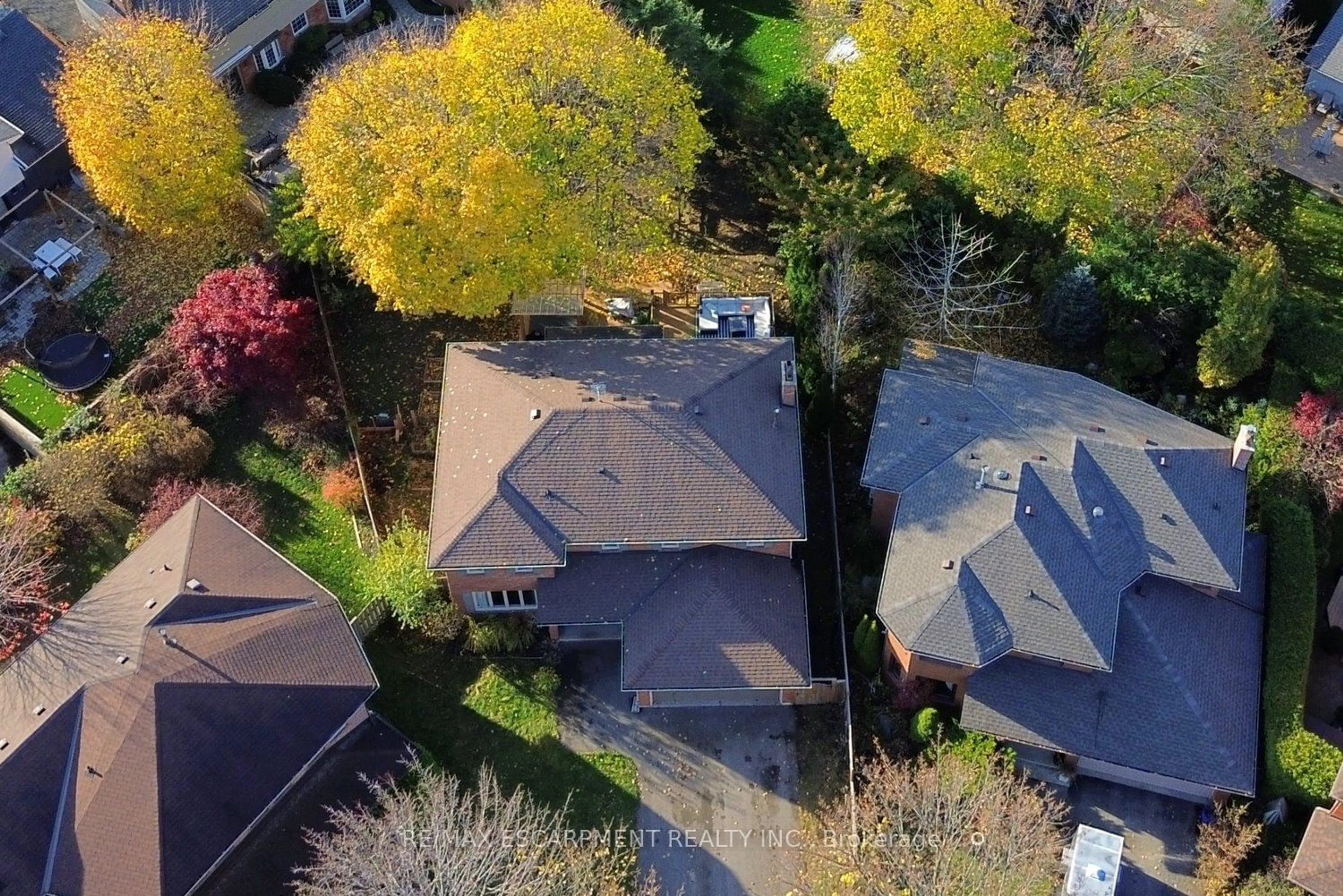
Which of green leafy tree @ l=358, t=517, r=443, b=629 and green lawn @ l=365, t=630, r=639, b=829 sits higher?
green leafy tree @ l=358, t=517, r=443, b=629

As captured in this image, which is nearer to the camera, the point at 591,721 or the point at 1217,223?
the point at 591,721

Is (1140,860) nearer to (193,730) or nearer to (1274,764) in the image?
(1274,764)

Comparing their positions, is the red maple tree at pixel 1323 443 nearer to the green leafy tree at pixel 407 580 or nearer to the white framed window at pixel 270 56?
the green leafy tree at pixel 407 580

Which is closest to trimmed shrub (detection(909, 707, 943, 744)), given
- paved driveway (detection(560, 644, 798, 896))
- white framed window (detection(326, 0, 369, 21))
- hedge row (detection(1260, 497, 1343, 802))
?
paved driveway (detection(560, 644, 798, 896))

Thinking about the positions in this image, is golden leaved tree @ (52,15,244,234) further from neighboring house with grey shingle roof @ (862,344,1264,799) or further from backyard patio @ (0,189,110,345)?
neighboring house with grey shingle roof @ (862,344,1264,799)

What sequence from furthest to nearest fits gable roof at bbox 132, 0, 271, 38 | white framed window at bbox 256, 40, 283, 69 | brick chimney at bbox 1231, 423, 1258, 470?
white framed window at bbox 256, 40, 283, 69 → gable roof at bbox 132, 0, 271, 38 → brick chimney at bbox 1231, 423, 1258, 470

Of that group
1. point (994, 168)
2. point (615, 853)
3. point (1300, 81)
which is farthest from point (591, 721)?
point (1300, 81)

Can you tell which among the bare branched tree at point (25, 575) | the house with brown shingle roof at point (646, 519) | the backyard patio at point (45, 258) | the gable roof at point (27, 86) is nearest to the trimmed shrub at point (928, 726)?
the house with brown shingle roof at point (646, 519)

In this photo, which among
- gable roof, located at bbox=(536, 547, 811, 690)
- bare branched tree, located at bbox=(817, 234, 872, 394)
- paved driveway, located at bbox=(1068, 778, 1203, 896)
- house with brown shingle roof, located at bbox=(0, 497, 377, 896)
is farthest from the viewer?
bare branched tree, located at bbox=(817, 234, 872, 394)
